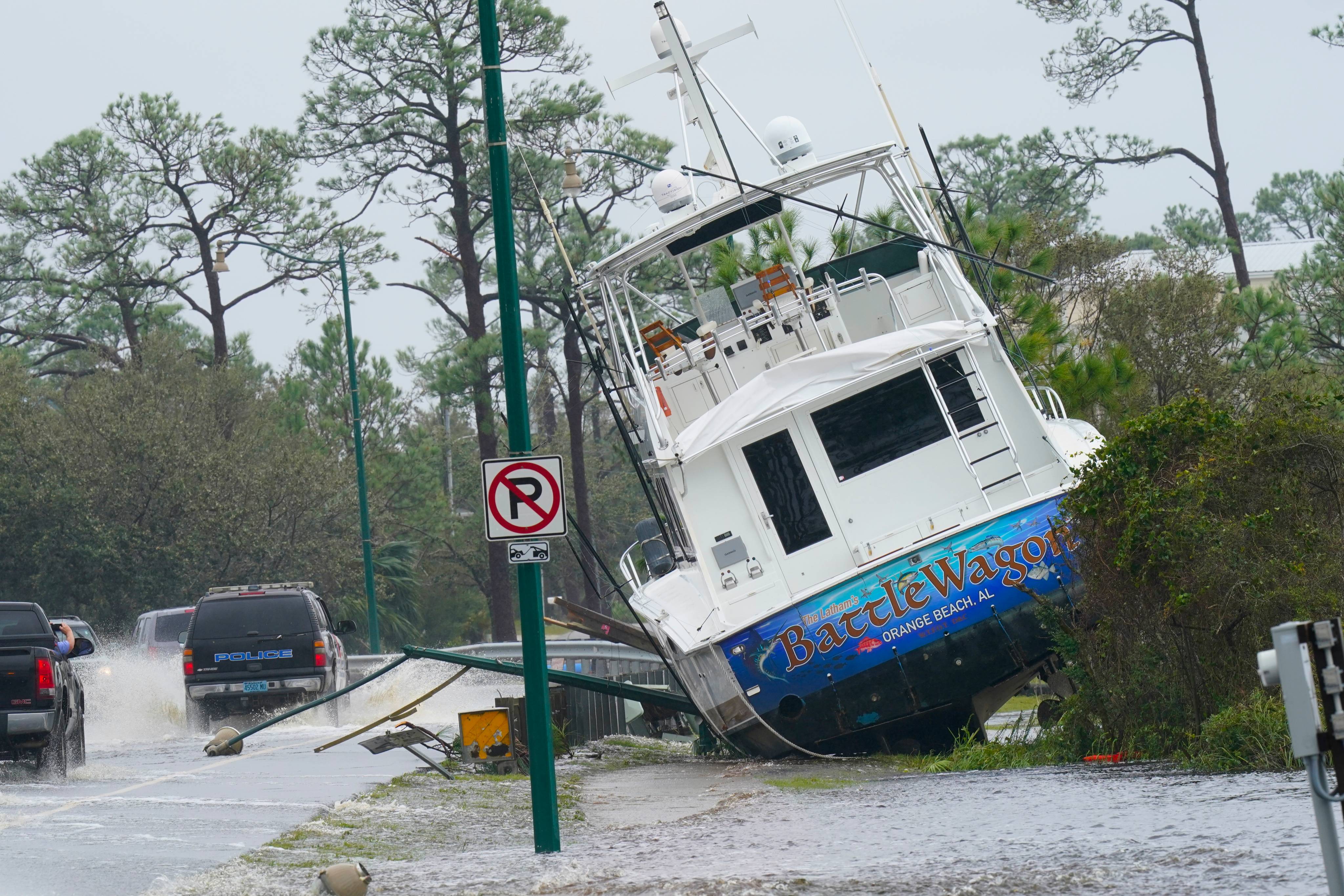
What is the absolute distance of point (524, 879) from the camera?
340 inches

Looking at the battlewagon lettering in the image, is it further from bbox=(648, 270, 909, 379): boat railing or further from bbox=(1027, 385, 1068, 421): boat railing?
bbox=(648, 270, 909, 379): boat railing

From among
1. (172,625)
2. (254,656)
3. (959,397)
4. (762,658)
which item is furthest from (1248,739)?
(172,625)

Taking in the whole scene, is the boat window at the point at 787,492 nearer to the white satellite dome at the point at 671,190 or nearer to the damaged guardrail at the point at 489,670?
the damaged guardrail at the point at 489,670

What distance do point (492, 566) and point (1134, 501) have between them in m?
28.6

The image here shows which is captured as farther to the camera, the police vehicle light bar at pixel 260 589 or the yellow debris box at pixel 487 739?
the police vehicle light bar at pixel 260 589

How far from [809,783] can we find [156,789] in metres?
5.44

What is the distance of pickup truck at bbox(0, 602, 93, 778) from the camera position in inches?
563

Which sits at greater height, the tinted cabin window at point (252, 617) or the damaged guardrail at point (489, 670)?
the tinted cabin window at point (252, 617)

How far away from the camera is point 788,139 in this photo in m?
18.4

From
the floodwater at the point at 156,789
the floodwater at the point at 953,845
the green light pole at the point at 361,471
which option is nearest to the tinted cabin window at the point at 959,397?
the floodwater at the point at 953,845

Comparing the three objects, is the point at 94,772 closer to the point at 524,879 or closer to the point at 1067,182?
the point at 524,879

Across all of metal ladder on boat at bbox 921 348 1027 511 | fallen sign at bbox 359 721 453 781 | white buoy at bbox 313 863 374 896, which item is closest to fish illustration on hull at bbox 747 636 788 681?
metal ladder on boat at bbox 921 348 1027 511

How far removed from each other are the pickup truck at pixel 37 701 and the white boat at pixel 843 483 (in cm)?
562

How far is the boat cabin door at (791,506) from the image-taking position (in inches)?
655
